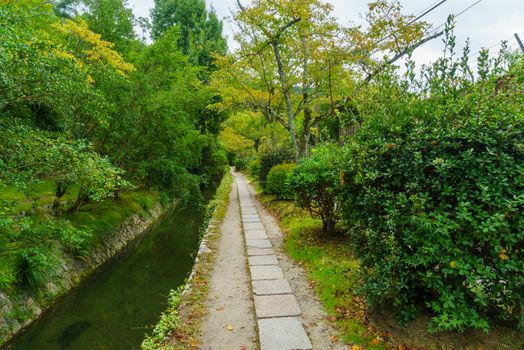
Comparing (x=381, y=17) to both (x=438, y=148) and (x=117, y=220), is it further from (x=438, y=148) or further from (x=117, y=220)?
(x=117, y=220)

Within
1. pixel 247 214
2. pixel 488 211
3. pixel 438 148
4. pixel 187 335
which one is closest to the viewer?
pixel 488 211

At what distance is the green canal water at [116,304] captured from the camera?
514 cm

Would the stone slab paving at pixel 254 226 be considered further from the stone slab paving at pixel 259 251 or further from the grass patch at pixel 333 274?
the stone slab paving at pixel 259 251

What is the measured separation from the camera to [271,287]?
485 centimetres

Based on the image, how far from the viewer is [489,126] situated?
277 cm

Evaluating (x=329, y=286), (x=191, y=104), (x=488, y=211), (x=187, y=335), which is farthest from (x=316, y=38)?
(x=187, y=335)

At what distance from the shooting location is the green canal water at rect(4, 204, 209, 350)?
16.9 feet

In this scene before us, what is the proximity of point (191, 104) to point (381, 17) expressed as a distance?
7.72 m

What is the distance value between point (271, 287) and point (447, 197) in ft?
9.74

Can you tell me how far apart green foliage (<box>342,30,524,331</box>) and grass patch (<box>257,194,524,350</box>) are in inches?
6.3

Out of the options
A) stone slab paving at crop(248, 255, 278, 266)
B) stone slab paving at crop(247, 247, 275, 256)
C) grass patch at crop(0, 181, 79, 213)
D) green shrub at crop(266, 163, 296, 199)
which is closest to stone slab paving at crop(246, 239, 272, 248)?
stone slab paving at crop(247, 247, 275, 256)

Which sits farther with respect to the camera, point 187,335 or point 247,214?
point 247,214

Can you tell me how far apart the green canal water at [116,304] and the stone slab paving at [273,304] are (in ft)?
7.04

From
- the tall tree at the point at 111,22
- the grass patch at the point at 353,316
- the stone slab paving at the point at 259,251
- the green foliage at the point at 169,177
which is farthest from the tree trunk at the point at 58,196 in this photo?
the tall tree at the point at 111,22
